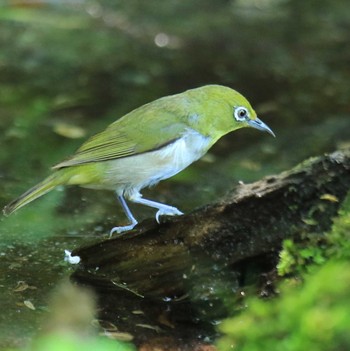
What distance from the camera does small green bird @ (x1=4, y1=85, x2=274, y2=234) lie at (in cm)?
538

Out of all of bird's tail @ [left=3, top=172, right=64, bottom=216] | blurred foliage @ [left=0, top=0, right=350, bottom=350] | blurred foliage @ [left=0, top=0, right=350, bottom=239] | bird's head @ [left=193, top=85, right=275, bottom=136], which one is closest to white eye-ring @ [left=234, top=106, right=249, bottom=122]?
bird's head @ [left=193, top=85, right=275, bottom=136]

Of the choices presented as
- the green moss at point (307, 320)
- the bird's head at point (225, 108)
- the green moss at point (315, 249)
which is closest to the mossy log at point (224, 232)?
the green moss at point (315, 249)

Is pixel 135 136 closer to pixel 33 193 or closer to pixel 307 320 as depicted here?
pixel 33 193

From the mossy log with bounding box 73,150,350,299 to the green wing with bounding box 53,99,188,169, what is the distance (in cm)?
66

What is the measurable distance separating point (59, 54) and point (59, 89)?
1.42 metres

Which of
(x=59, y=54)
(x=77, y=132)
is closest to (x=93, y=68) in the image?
(x=59, y=54)

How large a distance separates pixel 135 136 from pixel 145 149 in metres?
0.11

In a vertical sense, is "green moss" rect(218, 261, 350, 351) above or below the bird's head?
below

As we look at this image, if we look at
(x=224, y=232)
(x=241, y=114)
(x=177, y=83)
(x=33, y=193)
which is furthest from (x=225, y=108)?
(x=177, y=83)

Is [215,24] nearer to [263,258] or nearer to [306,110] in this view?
[306,110]

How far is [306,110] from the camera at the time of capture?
8961 mm

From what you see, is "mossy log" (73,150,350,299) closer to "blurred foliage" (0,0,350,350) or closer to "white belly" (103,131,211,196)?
"blurred foliage" (0,0,350,350)

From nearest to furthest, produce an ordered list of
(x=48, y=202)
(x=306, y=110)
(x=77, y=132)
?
1. (x=48, y=202)
2. (x=77, y=132)
3. (x=306, y=110)

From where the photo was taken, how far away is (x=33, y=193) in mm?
5215
